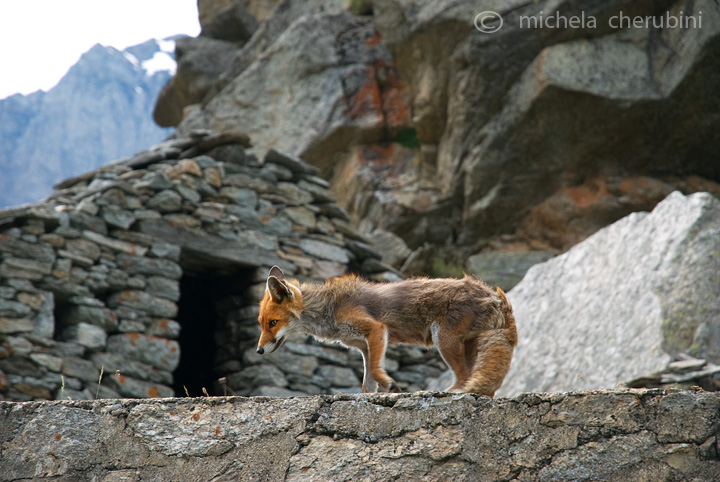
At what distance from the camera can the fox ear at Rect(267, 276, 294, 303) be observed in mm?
4398

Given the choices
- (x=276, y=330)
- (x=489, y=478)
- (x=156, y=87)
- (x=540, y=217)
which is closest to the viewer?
(x=489, y=478)

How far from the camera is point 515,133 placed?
43.7 ft

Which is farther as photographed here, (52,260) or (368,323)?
(52,260)

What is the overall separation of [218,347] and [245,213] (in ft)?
5.91

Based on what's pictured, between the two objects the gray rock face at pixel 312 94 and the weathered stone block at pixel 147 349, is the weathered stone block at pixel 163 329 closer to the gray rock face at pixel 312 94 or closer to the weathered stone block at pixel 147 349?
the weathered stone block at pixel 147 349

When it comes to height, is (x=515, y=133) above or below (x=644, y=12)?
below

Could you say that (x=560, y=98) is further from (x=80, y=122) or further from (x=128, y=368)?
(x=80, y=122)

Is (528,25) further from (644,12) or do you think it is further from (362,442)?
(362,442)

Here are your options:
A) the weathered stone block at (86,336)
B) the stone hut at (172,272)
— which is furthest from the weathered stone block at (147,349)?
the weathered stone block at (86,336)

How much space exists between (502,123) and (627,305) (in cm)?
689

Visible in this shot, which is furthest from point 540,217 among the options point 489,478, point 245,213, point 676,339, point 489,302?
point 489,478

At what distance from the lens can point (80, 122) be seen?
140 feet

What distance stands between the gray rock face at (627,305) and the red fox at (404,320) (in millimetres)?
2889

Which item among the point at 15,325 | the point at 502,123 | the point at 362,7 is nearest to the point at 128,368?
the point at 15,325
